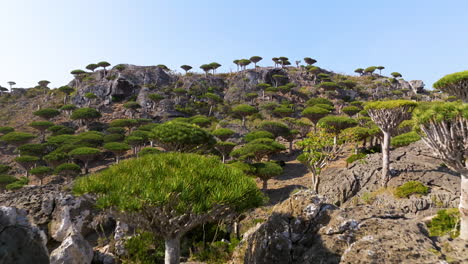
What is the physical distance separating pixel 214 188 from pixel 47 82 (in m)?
106

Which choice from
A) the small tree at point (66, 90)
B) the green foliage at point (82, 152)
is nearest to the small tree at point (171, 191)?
the green foliage at point (82, 152)

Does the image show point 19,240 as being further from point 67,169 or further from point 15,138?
point 15,138

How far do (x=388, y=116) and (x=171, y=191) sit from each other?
1928 cm

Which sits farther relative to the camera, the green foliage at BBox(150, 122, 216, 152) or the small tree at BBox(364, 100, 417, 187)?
the green foliage at BBox(150, 122, 216, 152)

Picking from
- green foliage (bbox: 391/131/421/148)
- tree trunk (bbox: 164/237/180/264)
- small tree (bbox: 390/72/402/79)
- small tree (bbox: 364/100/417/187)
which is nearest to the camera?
tree trunk (bbox: 164/237/180/264)

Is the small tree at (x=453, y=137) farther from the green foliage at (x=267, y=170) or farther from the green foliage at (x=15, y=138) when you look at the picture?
the green foliage at (x=15, y=138)

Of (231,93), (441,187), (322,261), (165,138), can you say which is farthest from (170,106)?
(322,261)

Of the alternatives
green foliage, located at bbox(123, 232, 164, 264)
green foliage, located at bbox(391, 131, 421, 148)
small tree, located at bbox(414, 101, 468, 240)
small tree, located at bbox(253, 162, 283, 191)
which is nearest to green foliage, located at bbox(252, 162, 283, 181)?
small tree, located at bbox(253, 162, 283, 191)

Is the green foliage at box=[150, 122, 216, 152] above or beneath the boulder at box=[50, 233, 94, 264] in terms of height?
above

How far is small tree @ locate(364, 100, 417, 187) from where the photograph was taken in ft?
62.9

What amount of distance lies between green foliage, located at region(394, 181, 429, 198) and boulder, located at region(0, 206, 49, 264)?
20.5 metres

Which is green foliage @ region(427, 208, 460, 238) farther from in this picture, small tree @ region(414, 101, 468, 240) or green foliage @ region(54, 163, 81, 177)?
green foliage @ region(54, 163, 81, 177)

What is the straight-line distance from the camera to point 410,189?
58.7 feet

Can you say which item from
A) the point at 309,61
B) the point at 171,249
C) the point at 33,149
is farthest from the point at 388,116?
the point at 309,61
